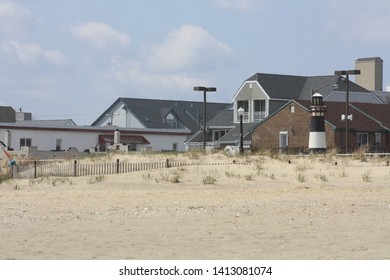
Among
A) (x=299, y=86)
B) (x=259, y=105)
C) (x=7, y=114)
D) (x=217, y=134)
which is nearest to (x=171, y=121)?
(x=217, y=134)

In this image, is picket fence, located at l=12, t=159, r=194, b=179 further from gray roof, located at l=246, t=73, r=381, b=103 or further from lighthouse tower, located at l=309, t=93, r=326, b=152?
gray roof, located at l=246, t=73, r=381, b=103

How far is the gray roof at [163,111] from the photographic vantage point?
91.9 metres

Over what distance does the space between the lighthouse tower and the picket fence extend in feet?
53.6

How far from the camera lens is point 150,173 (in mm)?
34594

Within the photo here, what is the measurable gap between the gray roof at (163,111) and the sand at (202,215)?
5696 cm

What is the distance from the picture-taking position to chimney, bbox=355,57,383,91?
92.7 metres

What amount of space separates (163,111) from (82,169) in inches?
2252

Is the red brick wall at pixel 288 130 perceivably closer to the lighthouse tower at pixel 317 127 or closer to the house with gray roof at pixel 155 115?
the lighthouse tower at pixel 317 127

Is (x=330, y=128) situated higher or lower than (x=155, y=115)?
lower

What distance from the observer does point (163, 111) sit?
94.1m

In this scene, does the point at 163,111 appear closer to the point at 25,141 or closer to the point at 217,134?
the point at 217,134

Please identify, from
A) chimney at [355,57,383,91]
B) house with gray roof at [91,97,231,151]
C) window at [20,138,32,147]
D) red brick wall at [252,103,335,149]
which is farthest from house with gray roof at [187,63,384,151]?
chimney at [355,57,383,91]

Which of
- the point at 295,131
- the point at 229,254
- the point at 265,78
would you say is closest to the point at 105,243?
the point at 229,254

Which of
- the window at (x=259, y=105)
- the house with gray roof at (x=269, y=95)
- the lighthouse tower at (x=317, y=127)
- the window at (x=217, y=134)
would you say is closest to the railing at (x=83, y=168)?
the lighthouse tower at (x=317, y=127)
